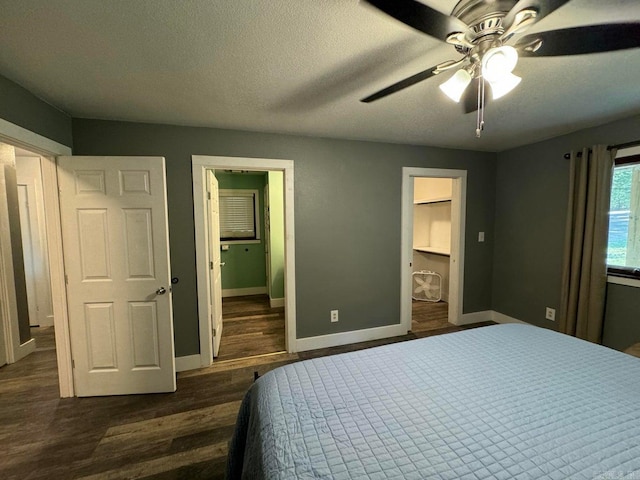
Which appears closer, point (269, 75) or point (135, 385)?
point (269, 75)

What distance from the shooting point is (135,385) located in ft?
7.27

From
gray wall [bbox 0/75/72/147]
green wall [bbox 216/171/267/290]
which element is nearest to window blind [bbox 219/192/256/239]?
green wall [bbox 216/171/267/290]

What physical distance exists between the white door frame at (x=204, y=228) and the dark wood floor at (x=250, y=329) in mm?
316

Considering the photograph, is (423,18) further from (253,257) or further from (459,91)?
(253,257)

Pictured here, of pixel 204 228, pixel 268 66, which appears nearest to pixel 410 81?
pixel 268 66

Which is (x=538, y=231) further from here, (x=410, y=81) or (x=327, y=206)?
(x=410, y=81)

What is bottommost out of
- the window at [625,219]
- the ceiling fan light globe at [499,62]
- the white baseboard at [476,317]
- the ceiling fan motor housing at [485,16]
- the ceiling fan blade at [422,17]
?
the white baseboard at [476,317]

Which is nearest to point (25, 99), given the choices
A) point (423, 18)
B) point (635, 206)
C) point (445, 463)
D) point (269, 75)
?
point (269, 75)

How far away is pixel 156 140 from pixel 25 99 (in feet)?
2.65

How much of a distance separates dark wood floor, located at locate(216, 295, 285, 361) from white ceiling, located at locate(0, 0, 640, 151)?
2346mm

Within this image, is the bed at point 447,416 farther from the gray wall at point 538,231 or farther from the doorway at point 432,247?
the doorway at point 432,247

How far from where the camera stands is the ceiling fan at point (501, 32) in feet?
2.64

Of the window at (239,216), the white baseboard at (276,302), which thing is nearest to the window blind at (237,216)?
the window at (239,216)

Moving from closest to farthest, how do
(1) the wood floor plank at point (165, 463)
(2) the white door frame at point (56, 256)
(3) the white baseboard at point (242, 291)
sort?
(1) the wood floor plank at point (165, 463) → (2) the white door frame at point (56, 256) → (3) the white baseboard at point (242, 291)
